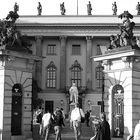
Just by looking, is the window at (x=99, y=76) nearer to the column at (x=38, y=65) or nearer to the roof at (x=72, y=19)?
the roof at (x=72, y=19)

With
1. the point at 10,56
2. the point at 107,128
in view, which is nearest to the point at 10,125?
the point at 10,56

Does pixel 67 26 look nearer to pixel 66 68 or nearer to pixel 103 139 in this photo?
pixel 66 68

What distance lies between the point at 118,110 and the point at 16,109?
5509mm

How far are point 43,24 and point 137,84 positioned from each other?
41.8 metres

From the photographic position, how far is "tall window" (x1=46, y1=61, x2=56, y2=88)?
60.8 m

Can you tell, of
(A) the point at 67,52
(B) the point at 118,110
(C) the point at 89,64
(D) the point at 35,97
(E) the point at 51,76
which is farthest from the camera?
(A) the point at 67,52

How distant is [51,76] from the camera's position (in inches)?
2411

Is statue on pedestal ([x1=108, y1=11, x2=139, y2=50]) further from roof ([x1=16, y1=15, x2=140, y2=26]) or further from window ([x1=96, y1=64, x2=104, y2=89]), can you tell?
roof ([x1=16, y1=15, x2=140, y2=26])

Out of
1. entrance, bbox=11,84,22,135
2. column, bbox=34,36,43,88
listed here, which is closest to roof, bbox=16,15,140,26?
column, bbox=34,36,43,88

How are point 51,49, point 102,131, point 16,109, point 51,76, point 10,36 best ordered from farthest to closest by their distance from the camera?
point 51,49 < point 51,76 < point 10,36 < point 16,109 < point 102,131

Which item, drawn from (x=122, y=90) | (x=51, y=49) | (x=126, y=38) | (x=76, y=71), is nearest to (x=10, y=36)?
(x=126, y=38)

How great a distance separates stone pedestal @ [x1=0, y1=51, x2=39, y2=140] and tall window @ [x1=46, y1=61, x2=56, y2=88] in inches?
1526

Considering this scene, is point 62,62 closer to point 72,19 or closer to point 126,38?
point 72,19

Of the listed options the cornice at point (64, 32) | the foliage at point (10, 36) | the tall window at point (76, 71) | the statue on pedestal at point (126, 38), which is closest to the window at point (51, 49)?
the cornice at point (64, 32)
